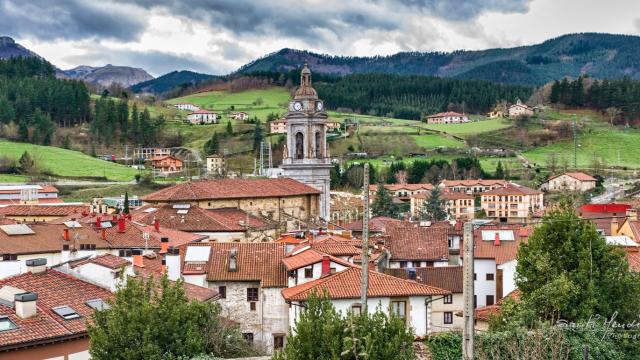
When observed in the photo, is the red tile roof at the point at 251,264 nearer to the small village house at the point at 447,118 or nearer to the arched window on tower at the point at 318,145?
the arched window on tower at the point at 318,145

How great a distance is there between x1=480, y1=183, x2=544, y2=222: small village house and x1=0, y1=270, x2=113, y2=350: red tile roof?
3040 inches

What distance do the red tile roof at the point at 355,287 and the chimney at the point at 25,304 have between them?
25.5ft

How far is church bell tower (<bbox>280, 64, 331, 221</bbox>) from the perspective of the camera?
6738cm

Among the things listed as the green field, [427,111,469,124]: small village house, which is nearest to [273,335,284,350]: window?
the green field

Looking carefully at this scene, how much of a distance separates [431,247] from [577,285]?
60.7ft

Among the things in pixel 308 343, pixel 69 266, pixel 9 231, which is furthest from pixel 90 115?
pixel 308 343

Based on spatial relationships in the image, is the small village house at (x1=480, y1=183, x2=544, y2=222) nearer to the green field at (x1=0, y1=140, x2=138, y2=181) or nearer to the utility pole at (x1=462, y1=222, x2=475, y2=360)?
the green field at (x1=0, y1=140, x2=138, y2=181)

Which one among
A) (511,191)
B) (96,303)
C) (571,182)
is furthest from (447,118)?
(96,303)

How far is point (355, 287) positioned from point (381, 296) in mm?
877

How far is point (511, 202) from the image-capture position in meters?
101

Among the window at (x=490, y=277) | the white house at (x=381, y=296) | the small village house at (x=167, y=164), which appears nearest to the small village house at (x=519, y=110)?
the small village house at (x=167, y=164)

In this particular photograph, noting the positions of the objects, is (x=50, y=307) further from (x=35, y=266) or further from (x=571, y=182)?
(x=571, y=182)

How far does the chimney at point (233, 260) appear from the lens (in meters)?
30.3

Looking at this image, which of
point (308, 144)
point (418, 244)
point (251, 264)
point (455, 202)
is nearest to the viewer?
point (251, 264)
